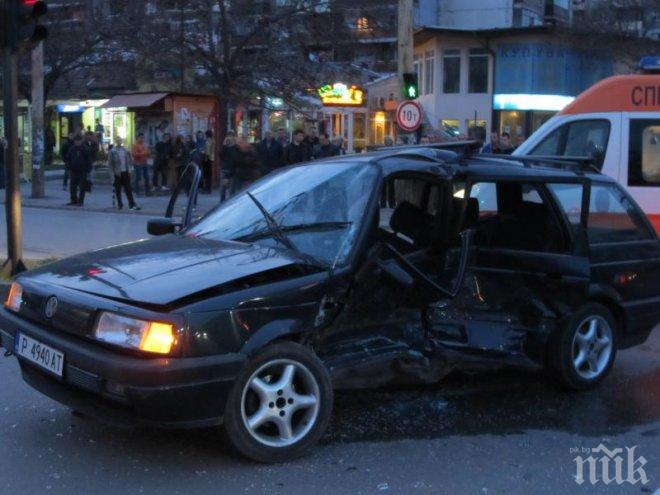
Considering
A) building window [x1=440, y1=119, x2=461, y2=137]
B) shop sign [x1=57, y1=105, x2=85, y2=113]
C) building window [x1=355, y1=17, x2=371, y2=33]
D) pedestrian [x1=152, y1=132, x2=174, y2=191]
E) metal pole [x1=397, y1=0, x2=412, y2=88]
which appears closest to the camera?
metal pole [x1=397, y1=0, x2=412, y2=88]

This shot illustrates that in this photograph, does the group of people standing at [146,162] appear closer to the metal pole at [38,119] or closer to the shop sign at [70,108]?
the metal pole at [38,119]

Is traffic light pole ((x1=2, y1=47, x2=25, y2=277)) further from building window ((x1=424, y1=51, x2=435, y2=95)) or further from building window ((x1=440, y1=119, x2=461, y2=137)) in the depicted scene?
building window ((x1=424, y1=51, x2=435, y2=95))

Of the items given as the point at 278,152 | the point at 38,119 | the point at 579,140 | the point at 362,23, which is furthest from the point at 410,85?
the point at 362,23

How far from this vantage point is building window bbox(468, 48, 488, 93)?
3753 cm

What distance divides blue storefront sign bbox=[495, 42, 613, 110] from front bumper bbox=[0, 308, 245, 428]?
33958 millimetres

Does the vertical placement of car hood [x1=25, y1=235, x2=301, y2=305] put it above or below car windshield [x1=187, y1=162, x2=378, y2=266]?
below

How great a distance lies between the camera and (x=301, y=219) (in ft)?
17.0

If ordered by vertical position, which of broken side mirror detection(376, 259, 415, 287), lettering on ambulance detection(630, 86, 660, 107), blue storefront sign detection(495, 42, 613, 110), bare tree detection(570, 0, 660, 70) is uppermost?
bare tree detection(570, 0, 660, 70)

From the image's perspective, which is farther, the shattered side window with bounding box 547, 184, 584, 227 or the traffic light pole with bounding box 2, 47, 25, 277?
the traffic light pole with bounding box 2, 47, 25, 277

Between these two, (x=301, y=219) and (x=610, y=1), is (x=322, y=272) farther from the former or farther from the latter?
(x=610, y=1)

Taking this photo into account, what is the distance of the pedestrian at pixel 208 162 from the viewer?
24.1 metres

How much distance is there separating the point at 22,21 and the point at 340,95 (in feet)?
60.5

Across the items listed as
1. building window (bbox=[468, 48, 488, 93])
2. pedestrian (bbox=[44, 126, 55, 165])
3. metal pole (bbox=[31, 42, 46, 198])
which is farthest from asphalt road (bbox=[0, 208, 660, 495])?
building window (bbox=[468, 48, 488, 93])

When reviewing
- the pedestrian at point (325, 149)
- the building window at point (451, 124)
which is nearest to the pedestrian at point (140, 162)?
the pedestrian at point (325, 149)
